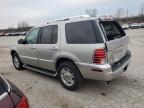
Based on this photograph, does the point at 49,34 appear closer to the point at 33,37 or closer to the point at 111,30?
the point at 33,37

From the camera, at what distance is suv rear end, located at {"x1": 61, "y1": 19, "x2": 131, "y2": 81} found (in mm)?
4156

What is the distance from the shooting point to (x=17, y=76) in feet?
21.7

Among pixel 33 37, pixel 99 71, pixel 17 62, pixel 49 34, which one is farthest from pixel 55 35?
A: pixel 17 62

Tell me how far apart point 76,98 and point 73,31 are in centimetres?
167

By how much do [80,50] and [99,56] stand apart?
53 cm

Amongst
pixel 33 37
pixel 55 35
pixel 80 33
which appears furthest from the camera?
pixel 33 37

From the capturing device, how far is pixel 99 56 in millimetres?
4113

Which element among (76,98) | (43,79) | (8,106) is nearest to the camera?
(8,106)

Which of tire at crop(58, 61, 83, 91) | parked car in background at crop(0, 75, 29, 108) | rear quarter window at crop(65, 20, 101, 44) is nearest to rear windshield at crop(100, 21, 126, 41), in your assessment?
rear quarter window at crop(65, 20, 101, 44)

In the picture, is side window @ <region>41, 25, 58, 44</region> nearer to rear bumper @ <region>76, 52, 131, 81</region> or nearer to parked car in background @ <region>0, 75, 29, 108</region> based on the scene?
rear bumper @ <region>76, 52, 131, 81</region>

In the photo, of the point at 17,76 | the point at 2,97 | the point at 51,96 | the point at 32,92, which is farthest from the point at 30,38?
the point at 2,97

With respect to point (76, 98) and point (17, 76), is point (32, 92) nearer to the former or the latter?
point (76, 98)

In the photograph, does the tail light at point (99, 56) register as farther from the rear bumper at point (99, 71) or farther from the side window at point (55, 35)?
the side window at point (55, 35)

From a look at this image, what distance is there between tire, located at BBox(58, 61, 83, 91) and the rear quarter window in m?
0.63
